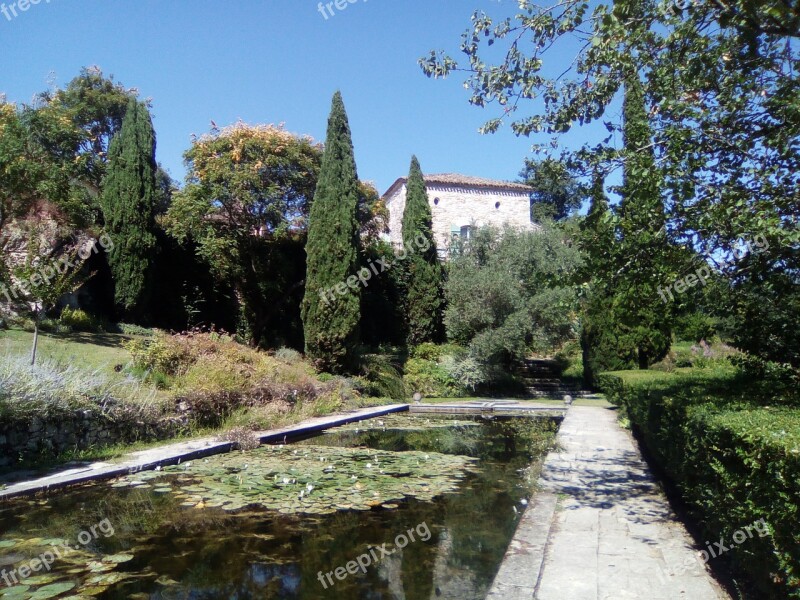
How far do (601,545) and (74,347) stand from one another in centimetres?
1112

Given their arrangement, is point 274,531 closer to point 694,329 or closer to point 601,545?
point 601,545

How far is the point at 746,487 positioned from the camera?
3.31 meters

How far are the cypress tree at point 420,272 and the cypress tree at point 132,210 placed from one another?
9.05 meters

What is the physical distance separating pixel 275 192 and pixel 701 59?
13805 mm

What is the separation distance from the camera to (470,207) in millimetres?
30453

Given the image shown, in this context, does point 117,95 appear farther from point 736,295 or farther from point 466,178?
point 736,295

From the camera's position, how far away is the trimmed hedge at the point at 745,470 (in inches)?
111

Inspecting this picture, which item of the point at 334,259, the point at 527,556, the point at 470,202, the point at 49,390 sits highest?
the point at 470,202

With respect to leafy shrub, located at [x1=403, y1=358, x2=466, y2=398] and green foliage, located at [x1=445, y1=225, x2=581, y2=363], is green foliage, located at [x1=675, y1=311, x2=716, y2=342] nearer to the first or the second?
green foliage, located at [x1=445, y1=225, x2=581, y2=363]

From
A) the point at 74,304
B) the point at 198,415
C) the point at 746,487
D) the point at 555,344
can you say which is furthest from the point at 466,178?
the point at 746,487

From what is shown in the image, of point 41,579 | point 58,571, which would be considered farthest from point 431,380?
point 41,579

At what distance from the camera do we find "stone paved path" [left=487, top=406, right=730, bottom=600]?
381 centimetres

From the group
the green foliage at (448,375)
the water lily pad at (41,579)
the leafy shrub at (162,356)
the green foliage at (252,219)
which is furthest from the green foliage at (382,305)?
the water lily pad at (41,579)

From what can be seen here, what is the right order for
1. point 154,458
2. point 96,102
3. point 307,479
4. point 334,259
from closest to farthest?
point 307,479
point 154,458
point 334,259
point 96,102
